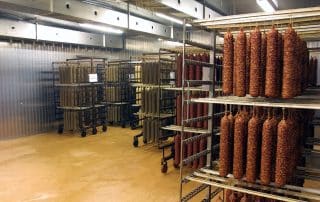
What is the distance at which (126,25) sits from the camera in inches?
218

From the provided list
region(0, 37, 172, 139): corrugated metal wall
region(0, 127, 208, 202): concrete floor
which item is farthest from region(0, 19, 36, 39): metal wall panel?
region(0, 127, 208, 202): concrete floor

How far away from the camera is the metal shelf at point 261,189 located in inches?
97.5

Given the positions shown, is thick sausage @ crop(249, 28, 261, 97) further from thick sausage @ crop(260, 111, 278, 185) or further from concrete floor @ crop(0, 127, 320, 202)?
concrete floor @ crop(0, 127, 320, 202)

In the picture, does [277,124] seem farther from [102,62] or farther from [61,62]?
[102,62]

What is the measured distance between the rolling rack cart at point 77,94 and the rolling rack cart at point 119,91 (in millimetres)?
679

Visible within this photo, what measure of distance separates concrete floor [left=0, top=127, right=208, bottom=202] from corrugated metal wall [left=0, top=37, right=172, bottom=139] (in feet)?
2.25

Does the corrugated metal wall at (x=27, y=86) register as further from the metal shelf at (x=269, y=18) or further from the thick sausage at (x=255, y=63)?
the thick sausage at (x=255, y=63)

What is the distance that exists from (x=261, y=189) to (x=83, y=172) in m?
3.43

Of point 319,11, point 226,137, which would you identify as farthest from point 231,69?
point 319,11

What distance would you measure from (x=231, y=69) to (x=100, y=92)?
6.79m

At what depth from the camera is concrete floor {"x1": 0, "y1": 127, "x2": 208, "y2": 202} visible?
4.18m

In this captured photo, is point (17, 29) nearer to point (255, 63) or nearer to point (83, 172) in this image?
point (83, 172)

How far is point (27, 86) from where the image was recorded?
8117mm

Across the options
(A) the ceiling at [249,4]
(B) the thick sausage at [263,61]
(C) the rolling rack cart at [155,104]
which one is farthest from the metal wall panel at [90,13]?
(B) the thick sausage at [263,61]
